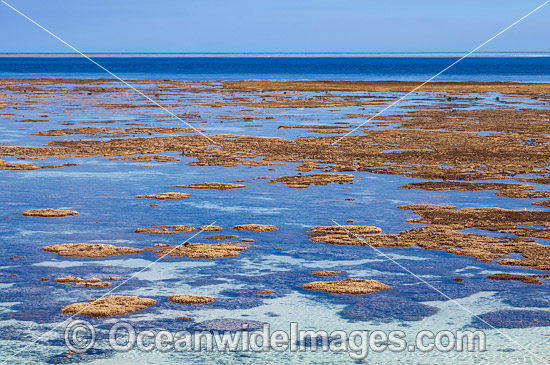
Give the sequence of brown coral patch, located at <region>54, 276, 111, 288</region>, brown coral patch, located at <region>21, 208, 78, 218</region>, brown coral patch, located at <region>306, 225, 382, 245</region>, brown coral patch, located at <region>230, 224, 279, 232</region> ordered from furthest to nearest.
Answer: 1. brown coral patch, located at <region>21, 208, 78, 218</region>
2. brown coral patch, located at <region>230, 224, 279, 232</region>
3. brown coral patch, located at <region>306, 225, 382, 245</region>
4. brown coral patch, located at <region>54, 276, 111, 288</region>

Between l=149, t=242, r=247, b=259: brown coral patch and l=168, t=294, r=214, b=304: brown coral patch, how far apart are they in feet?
7.50

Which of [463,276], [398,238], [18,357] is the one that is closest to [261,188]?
[398,238]

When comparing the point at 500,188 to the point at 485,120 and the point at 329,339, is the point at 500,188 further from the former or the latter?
the point at 485,120

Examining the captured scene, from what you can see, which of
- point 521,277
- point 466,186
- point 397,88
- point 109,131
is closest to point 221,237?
point 521,277

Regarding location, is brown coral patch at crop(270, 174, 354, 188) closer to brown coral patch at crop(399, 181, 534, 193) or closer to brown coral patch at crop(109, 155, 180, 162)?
brown coral patch at crop(399, 181, 534, 193)

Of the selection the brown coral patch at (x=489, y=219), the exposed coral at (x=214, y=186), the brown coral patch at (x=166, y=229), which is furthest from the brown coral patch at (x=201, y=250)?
the exposed coral at (x=214, y=186)

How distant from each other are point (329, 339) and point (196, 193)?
10787mm

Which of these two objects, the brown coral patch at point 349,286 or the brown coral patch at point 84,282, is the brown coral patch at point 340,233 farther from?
the brown coral patch at point 84,282

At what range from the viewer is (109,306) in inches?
456

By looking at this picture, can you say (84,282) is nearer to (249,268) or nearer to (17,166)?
(249,268)

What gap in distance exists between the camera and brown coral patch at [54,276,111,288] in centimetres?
1261

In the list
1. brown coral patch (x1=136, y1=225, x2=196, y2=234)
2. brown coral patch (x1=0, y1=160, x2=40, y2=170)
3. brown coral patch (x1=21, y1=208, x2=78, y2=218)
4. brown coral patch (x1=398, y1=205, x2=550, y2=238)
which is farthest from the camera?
brown coral patch (x1=0, y1=160, x2=40, y2=170)

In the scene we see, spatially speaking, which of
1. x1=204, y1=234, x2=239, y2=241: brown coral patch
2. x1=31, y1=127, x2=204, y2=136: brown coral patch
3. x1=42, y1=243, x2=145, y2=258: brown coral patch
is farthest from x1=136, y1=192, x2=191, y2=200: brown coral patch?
x1=31, y1=127, x2=204, y2=136: brown coral patch

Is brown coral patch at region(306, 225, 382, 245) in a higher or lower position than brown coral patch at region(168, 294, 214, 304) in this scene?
higher
